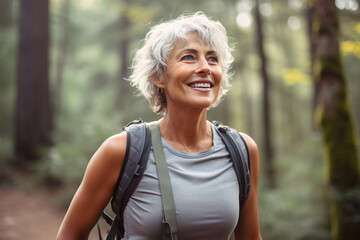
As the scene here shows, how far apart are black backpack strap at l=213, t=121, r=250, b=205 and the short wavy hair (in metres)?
0.55

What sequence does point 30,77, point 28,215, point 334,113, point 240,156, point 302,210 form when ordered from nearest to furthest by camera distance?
point 240,156, point 334,113, point 28,215, point 302,210, point 30,77

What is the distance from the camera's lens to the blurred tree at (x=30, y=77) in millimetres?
9773

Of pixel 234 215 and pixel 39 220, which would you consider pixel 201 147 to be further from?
pixel 39 220

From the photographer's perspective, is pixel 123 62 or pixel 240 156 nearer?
pixel 240 156

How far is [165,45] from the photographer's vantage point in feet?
7.45

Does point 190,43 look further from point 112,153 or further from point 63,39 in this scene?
point 63,39

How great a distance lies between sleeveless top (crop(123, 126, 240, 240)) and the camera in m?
1.97

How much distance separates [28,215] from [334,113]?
6.43 m

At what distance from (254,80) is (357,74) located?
46.1 ft

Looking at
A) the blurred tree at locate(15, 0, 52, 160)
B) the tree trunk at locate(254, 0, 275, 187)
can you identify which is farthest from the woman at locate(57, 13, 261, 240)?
the tree trunk at locate(254, 0, 275, 187)

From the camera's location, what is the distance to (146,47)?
7.98ft

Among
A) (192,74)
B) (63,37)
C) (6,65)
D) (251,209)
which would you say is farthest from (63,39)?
(251,209)

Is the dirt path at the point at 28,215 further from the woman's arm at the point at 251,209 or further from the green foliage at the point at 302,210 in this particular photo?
the woman's arm at the point at 251,209

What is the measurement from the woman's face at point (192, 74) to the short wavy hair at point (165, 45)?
0.14 feet
